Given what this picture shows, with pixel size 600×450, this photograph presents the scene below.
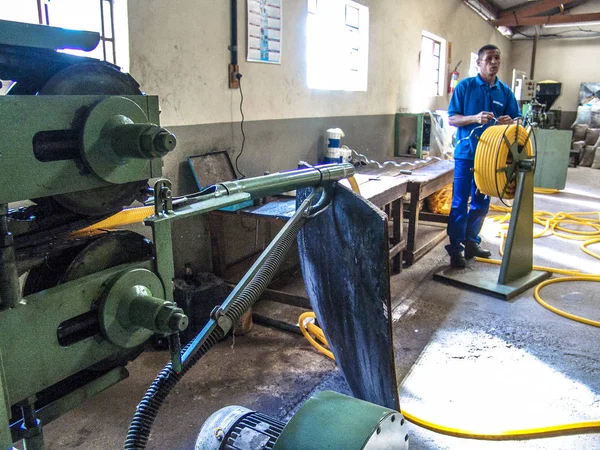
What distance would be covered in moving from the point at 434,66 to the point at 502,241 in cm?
341

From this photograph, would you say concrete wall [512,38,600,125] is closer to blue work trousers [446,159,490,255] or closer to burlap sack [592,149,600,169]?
burlap sack [592,149,600,169]

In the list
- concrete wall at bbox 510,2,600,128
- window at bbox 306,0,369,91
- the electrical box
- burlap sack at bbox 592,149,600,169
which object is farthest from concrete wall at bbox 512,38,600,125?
window at bbox 306,0,369,91

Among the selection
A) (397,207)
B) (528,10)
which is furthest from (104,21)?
(528,10)

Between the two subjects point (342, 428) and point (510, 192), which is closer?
point (342, 428)

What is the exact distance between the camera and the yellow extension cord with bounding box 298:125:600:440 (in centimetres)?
186

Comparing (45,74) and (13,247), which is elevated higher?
(45,74)

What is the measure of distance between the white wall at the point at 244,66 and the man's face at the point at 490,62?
1.16 metres

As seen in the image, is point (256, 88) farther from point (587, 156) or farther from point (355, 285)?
point (587, 156)

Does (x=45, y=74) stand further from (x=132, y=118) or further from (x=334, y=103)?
(x=334, y=103)

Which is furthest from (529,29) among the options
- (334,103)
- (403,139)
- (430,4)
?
(334,103)

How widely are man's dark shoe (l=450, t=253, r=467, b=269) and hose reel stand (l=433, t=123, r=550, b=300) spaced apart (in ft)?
0.57

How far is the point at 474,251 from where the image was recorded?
3746 mm

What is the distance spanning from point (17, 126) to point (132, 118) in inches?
6.9

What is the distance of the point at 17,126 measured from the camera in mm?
655
